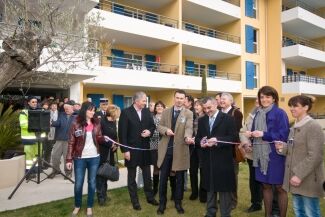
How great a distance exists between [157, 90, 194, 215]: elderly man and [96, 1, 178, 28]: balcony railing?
14.7m

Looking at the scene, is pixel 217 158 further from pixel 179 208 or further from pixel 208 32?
pixel 208 32

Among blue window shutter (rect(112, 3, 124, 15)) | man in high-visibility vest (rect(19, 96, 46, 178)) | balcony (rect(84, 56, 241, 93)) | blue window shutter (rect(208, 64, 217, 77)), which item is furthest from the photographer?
blue window shutter (rect(208, 64, 217, 77))

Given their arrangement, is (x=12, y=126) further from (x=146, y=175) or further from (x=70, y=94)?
(x=70, y=94)

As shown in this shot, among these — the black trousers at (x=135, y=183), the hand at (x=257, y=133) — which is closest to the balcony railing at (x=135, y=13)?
the black trousers at (x=135, y=183)

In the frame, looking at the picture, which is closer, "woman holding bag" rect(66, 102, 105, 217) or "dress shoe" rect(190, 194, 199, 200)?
"woman holding bag" rect(66, 102, 105, 217)

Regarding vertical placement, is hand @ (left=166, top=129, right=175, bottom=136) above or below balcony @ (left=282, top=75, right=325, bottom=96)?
below

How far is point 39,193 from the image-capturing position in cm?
689

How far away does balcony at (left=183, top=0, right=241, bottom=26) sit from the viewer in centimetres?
2264

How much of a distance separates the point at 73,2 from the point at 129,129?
32.8ft

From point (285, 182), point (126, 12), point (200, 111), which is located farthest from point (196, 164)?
point (126, 12)

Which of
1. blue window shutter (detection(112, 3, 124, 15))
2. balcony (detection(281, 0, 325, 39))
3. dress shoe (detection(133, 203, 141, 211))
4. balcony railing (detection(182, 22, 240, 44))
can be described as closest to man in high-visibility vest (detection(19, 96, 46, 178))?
dress shoe (detection(133, 203, 141, 211))

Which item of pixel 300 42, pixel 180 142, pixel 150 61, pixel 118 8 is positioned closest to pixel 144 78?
pixel 150 61

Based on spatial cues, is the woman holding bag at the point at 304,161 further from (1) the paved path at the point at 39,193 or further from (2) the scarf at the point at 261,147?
(1) the paved path at the point at 39,193

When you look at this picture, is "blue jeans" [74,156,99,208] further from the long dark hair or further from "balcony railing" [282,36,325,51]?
"balcony railing" [282,36,325,51]
